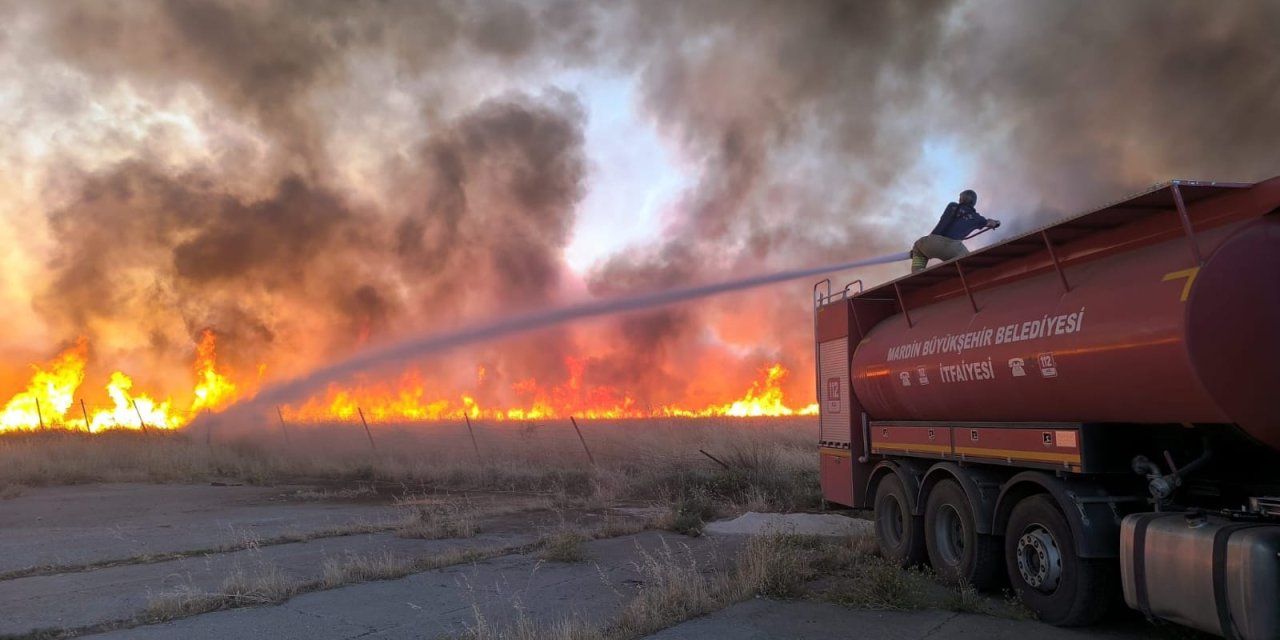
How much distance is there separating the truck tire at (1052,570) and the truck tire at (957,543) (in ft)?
0.75

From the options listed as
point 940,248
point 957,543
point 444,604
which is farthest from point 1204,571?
point 444,604

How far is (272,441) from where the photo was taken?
29.7 m

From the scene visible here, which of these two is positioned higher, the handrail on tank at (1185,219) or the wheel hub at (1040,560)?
the handrail on tank at (1185,219)

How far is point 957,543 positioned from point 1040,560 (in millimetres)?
1486

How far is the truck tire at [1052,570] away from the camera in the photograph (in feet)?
18.6

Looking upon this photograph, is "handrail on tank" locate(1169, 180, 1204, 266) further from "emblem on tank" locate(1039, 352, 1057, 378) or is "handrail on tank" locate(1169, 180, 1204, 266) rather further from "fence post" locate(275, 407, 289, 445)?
"fence post" locate(275, 407, 289, 445)

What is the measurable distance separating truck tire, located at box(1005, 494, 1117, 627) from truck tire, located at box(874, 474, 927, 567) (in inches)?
57.5

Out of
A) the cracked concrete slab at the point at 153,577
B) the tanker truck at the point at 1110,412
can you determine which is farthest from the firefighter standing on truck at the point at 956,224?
the cracked concrete slab at the point at 153,577

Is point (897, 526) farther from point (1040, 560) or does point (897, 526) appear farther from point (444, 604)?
point (444, 604)

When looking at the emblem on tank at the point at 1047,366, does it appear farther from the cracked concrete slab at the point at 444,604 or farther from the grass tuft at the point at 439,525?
the grass tuft at the point at 439,525

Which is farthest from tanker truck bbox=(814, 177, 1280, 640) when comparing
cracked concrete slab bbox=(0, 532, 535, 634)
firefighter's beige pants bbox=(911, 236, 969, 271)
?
cracked concrete slab bbox=(0, 532, 535, 634)

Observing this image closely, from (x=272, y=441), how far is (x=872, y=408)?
26.9m

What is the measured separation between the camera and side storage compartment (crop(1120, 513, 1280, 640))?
14.4 ft

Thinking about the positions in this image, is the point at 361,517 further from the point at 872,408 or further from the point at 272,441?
the point at 272,441
